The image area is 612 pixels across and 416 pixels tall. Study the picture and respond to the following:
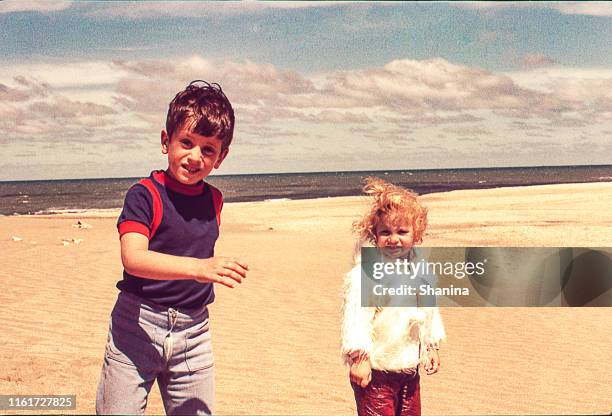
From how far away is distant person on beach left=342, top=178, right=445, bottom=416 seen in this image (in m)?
3.06

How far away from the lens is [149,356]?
107 inches

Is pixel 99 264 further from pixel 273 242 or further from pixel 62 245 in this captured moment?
pixel 273 242

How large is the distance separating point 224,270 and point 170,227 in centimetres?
51

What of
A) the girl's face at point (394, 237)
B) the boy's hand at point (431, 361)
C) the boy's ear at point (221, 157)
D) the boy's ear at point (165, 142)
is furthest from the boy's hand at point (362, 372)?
the boy's ear at point (165, 142)

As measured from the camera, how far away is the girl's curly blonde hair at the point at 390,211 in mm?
3139

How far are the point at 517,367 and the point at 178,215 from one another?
5279 mm

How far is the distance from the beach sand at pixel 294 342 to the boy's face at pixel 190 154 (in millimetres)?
3386

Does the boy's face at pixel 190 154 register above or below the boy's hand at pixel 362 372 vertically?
above

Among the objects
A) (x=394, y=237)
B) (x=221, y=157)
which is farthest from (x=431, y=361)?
(x=221, y=157)

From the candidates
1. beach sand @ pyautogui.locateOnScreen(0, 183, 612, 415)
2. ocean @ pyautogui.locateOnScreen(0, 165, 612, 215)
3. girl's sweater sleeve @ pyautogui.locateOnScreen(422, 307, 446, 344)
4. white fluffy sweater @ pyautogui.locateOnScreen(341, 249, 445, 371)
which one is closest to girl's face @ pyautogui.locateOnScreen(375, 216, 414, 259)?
white fluffy sweater @ pyautogui.locateOnScreen(341, 249, 445, 371)

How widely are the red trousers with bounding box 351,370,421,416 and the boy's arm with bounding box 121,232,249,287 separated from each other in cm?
99

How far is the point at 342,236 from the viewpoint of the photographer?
1773cm

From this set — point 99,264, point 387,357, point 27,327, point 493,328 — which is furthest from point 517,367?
point 99,264

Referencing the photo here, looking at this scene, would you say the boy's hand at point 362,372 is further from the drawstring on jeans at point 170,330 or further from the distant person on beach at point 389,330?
the drawstring on jeans at point 170,330
